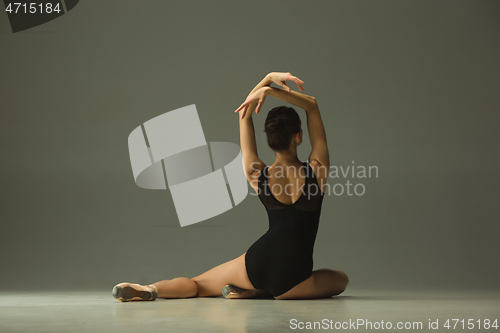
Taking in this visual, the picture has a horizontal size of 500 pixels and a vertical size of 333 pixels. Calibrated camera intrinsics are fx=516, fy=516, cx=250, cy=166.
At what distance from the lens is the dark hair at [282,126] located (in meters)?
2.47

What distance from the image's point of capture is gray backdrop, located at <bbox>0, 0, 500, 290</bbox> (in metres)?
4.49

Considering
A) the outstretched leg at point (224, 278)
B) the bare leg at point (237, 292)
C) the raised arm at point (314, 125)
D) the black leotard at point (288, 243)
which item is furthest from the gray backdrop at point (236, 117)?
the raised arm at point (314, 125)

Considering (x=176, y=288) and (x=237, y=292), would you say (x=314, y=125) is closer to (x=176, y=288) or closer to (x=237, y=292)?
(x=237, y=292)

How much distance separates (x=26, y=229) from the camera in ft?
14.8

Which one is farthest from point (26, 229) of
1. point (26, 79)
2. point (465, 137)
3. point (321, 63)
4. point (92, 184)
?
point (465, 137)

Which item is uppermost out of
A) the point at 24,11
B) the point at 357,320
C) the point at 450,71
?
the point at 24,11

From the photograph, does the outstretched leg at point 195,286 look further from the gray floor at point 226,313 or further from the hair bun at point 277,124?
the hair bun at point 277,124

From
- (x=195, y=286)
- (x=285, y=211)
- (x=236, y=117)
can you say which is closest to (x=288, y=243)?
(x=285, y=211)

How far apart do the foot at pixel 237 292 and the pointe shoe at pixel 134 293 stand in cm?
35

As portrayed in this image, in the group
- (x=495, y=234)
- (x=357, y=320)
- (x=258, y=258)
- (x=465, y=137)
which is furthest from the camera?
(x=465, y=137)

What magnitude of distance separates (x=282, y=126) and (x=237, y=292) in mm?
877

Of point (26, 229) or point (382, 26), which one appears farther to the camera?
point (382, 26)

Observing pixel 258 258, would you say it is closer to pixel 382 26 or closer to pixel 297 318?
pixel 297 318

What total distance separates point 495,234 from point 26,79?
4.43m
